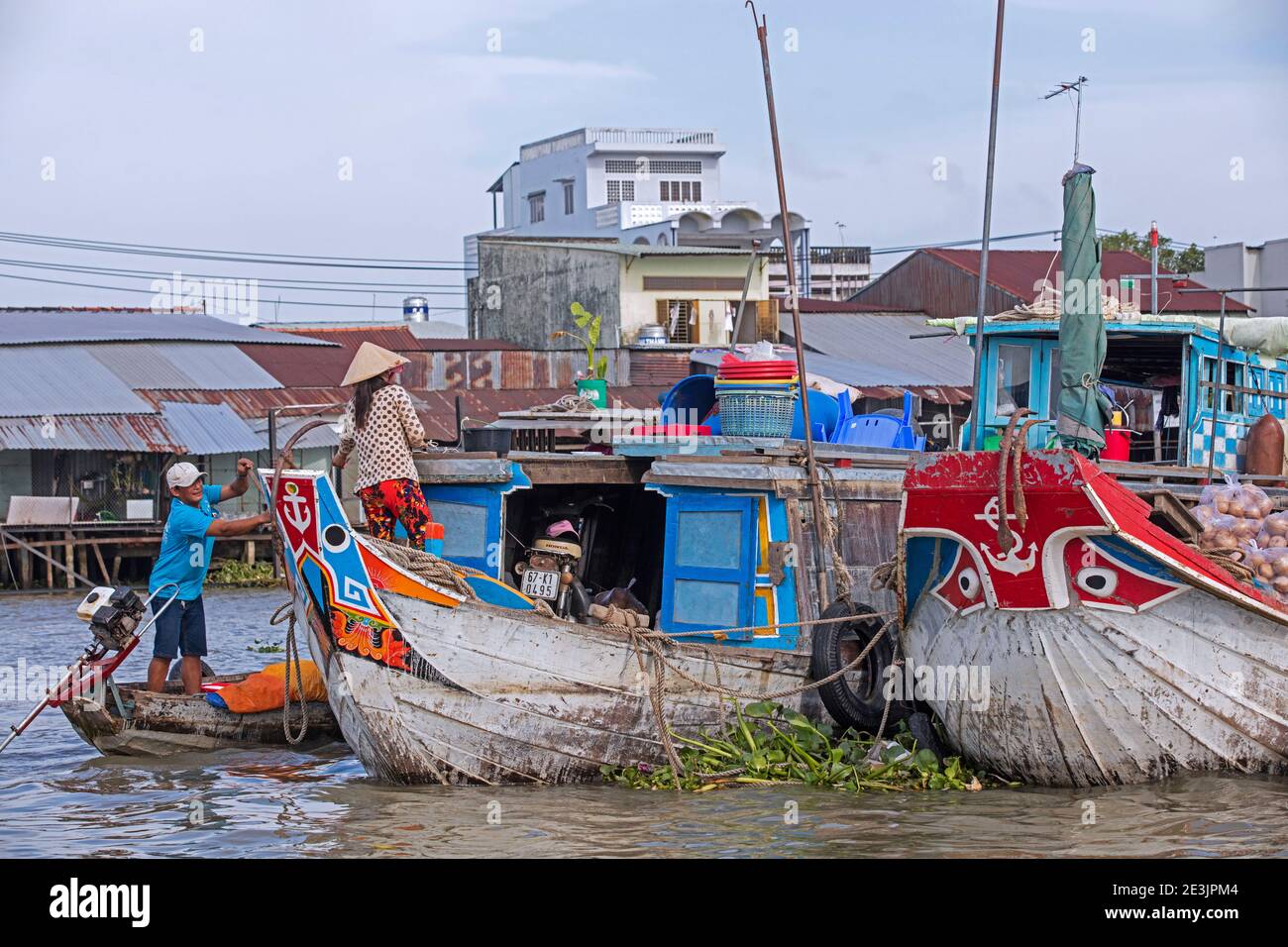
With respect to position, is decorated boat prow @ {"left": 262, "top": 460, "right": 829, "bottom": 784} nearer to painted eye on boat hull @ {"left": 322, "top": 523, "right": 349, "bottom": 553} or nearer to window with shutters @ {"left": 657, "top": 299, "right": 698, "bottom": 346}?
painted eye on boat hull @ {"left": 322, "top": 523, "right": 349, "bottom": 553}

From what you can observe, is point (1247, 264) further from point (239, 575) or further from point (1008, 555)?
point (1008, 555)

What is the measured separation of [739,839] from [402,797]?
73.9 inches

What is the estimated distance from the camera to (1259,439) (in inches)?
440

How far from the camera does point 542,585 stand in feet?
27.9

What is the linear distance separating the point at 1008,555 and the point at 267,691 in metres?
4.63

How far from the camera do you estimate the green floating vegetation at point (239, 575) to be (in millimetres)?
23828

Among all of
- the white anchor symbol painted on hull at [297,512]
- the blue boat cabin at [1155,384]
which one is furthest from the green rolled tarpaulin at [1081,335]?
the white anchor symbol painted on hull at [297,512]

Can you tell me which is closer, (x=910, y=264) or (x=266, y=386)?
(x=266, y=386)

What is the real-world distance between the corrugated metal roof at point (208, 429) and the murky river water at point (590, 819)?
15586 mm

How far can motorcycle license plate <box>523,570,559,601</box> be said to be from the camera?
334 inches

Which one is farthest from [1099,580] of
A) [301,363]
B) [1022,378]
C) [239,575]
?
[301,363]

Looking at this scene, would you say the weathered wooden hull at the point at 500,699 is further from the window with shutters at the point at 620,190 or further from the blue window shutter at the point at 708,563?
the window with shutters at the point at 620,190
